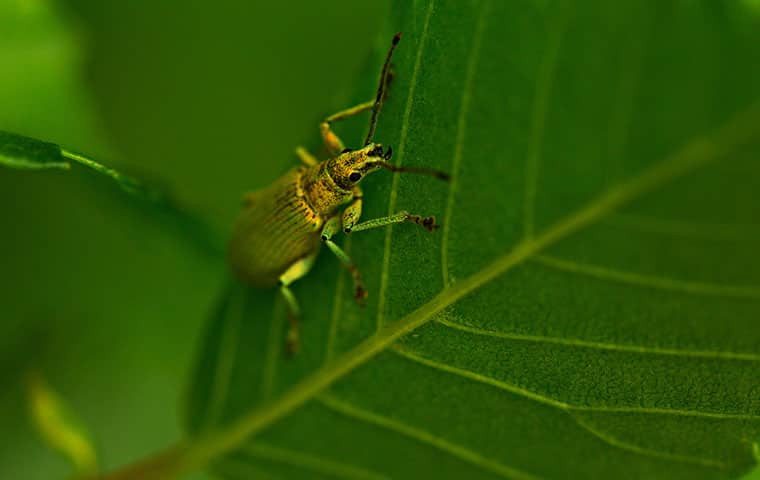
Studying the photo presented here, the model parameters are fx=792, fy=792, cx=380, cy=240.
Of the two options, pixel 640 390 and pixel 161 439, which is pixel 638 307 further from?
pixel 161 439

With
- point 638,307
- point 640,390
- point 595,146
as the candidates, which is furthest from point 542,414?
point 595,146

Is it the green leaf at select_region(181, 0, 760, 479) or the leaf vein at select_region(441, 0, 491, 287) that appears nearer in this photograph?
the green leaf at select_region(181, 0, 760, 479)

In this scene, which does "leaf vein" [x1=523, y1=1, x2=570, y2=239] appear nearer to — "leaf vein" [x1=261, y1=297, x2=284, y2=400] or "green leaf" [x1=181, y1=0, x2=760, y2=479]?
"green leaf" [x1=181, y1=0, x2=760, y2=479]

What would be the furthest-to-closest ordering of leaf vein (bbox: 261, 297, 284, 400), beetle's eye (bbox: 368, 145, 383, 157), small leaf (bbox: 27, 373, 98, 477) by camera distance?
small leaf (bbox: 27, 373, 98, 477), leaf vein (bbox: 261, 297, 284, 400), beetle's eye (bbox: 368, 145, 383, 157)

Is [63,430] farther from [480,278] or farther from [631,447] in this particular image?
[631,447]

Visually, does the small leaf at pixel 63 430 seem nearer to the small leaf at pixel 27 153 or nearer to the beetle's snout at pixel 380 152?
the small leaf at pixel 27 153

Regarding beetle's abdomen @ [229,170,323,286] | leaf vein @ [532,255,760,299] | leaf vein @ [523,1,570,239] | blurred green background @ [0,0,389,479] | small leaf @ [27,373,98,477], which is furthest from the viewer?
blurred green background @ [0,0,389,479]

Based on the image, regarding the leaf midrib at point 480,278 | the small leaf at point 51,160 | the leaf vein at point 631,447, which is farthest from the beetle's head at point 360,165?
the leaf vein at point 631,447

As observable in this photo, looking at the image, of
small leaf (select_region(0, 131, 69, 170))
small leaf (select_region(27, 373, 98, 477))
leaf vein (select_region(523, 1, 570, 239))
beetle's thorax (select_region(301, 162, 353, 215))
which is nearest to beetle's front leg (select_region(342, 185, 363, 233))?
beetle's thorax (select_region(301, 162, 353, 215))
